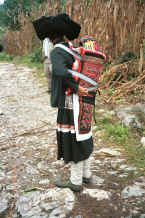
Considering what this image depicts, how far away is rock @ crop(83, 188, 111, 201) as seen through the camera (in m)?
1.89

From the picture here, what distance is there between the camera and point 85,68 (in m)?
1.75

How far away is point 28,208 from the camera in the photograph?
1840mm

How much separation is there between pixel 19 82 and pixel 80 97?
4.91 meters

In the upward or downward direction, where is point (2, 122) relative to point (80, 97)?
downward

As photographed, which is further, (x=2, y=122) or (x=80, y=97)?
(x=2, y=122)

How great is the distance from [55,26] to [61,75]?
14.5 inches

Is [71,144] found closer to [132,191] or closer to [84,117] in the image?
[84,117]

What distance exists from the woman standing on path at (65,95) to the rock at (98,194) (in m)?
0.08

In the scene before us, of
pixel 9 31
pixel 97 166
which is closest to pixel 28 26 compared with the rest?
pixel 9 31

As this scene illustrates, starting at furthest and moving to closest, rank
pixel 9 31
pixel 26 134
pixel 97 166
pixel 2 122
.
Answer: pixel 9 31 < pixel 2 122 < pixel 26 134 < pixel 97 166

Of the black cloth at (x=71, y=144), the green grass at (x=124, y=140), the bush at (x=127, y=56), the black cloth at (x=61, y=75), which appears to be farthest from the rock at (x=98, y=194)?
the bush at (x=127, y=56)

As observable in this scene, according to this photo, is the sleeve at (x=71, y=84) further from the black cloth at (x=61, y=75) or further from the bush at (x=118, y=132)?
the bush at (x=118, y=132)

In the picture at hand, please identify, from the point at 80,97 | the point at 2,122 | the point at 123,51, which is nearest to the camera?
the point at 80,97

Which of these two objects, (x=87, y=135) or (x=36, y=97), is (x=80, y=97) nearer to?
(x=87, y=135)
